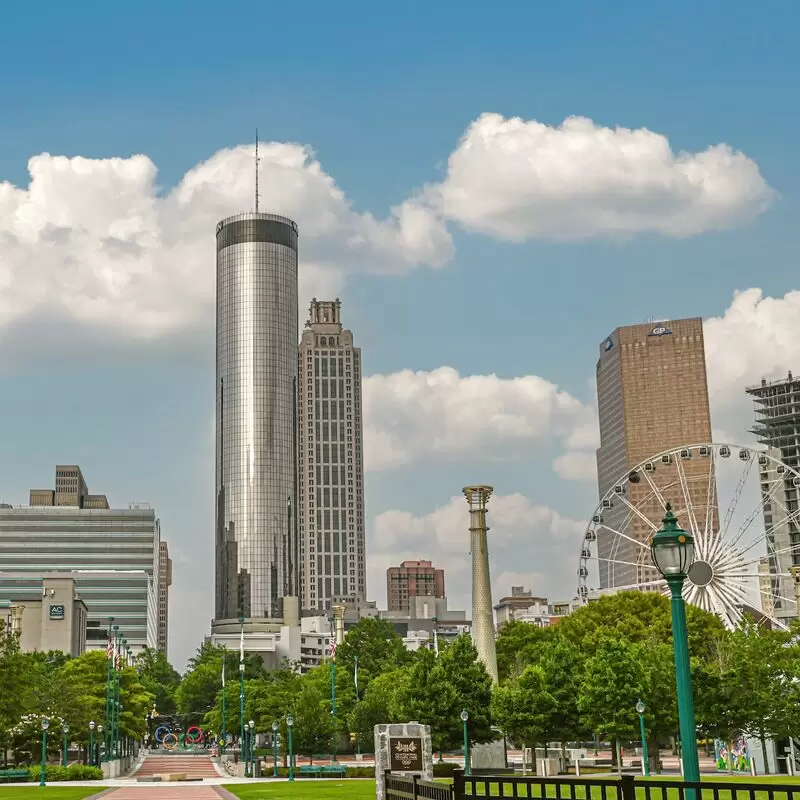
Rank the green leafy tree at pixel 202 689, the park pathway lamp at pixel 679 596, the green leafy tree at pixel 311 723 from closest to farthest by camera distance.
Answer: the park pathway lamp at pixel 679 596, the green leafy tree at pixel 311 723, the green leafy tree at pixel 202 689

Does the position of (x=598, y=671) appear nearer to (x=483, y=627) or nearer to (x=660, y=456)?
(x=483, y=627)

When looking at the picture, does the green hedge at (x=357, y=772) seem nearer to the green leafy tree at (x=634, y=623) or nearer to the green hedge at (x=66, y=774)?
the green hedge at (x=66, y=774)

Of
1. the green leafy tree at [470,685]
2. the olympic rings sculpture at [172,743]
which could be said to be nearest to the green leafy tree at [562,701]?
the green leafy tree at [470,685]

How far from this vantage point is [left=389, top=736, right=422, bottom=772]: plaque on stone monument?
4109 centimetres

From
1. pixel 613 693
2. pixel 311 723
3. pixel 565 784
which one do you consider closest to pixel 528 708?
pixel 613 693

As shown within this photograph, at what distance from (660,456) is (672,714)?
38.4 meters

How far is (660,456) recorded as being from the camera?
110375mm

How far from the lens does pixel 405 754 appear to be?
136ft

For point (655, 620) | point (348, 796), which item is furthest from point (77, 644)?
point (348, 796)

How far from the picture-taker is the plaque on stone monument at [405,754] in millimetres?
41094

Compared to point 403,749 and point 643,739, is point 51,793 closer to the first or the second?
point 403,749

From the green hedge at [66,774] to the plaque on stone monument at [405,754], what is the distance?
4593cm

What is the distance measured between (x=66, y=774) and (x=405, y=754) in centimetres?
4869

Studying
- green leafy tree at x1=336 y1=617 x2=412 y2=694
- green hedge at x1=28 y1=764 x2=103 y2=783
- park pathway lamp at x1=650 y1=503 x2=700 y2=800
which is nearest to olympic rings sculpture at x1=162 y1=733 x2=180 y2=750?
green leafy tree at x1=336 y1=617 x2=412 y2=694
